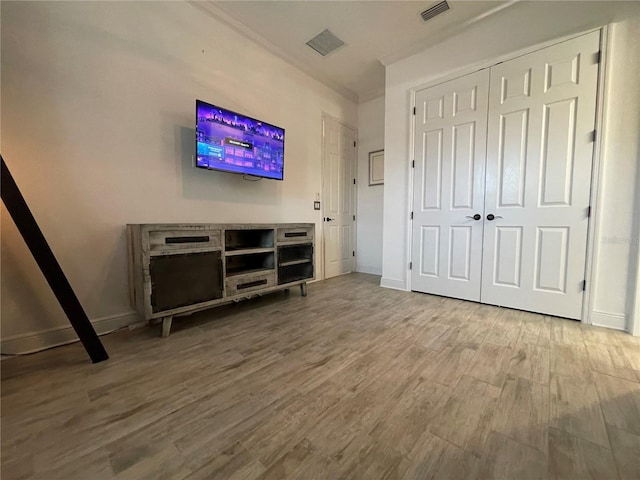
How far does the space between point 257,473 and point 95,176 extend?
2164 mm

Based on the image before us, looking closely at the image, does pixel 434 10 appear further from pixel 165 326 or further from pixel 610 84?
pixel 165 326

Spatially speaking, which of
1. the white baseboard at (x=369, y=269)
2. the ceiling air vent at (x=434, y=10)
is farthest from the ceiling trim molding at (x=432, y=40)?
the white baseboard at (x=369, y=269)

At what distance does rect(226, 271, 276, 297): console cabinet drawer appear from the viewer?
7.15 ft

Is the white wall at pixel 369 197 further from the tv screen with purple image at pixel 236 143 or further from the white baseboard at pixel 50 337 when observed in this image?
the white baseboard at pixel 50 337

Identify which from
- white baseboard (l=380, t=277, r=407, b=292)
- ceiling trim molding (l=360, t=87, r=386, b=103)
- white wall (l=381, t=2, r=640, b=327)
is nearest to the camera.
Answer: white wall (l=381, t=2, r=640, b=327)

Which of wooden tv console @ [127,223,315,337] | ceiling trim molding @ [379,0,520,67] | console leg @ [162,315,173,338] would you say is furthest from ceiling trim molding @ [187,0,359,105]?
console leg @ [162,315,173,338]

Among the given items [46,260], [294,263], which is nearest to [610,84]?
[294,263]

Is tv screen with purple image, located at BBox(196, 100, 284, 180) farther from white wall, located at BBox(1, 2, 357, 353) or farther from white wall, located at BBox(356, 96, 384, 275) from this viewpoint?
white wall, located at BBox(356, 96, 384, 275)

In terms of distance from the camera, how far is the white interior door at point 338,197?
3.79 metres

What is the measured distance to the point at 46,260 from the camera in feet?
4.59

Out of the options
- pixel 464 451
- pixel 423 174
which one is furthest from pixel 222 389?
pixel 423 174

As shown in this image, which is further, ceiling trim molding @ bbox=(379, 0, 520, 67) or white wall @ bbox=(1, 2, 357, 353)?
ceiling trim molding @ bbox=(379, 0, 520, 67)

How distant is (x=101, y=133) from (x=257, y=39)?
1886 millimetres

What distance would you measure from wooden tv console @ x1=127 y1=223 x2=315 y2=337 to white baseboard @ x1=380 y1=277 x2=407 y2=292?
4.46ft
